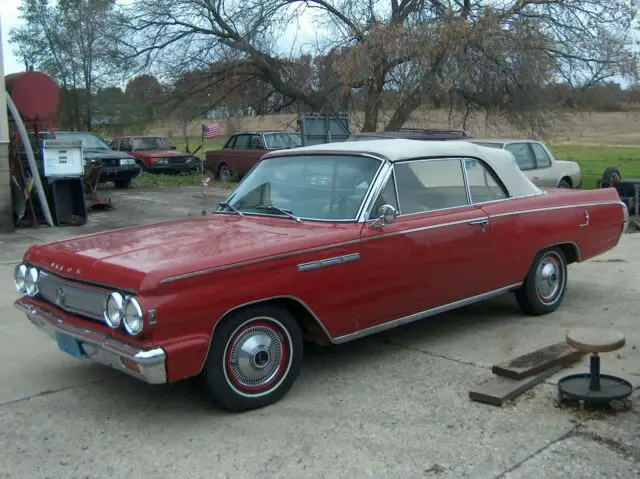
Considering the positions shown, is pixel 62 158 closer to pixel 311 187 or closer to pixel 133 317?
pixel 311 187

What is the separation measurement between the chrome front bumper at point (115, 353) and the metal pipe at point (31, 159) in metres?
8.55

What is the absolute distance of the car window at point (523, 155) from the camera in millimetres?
12422

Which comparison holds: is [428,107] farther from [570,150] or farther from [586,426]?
[570,150]

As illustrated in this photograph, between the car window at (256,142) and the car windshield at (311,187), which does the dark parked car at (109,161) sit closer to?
the car window at (256,142)

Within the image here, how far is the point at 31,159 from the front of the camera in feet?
39.5

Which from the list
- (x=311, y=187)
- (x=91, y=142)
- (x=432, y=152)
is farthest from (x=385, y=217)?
(x=91, y=142)

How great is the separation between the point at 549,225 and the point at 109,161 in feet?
48.9

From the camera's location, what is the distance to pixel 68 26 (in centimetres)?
3347

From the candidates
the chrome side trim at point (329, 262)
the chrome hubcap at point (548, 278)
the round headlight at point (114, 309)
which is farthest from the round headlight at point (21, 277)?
the chrome hubcap at point (548, 278)

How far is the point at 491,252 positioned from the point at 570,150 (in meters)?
35.5

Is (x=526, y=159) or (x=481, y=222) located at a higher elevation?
(x=526, y=159)

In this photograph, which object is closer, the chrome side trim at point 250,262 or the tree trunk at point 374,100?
the chrome side trim at point 250,262

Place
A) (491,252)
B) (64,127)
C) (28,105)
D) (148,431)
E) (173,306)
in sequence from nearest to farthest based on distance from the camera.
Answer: (173,306) → (148,431) → (491,252) → (28,105) → (64,127)

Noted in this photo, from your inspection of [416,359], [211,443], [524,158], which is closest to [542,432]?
[416,359]
